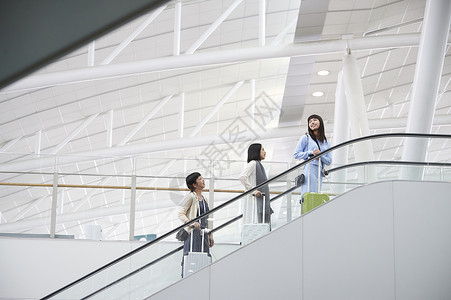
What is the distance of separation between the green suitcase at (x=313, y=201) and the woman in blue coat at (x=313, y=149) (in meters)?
0.08

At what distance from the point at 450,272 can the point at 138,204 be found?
6.56 meters

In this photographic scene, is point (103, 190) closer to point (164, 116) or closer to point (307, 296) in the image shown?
point (307, 296)

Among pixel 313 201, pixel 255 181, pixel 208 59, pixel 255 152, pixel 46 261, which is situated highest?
pixel 208 59

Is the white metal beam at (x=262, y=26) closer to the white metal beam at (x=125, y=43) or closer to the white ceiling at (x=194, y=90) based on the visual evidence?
the white ceiling at (x=194, y=90)

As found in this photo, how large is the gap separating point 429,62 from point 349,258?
21.2ft

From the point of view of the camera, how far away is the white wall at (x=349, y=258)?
343 inches

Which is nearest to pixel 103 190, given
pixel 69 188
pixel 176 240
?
pixel 69 188

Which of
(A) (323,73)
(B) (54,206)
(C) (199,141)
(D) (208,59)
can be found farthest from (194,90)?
(B) (54,206)

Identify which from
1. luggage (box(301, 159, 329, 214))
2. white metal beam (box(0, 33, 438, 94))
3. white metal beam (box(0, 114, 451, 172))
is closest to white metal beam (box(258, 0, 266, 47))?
white metal beam (box(0, 33, 438, 94))

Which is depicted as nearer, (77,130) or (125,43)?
(125,43)

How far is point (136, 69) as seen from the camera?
585 inches

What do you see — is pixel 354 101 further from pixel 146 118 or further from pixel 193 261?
pixel 193 261

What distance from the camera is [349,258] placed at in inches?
347

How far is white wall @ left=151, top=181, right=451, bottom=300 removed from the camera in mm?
8703
